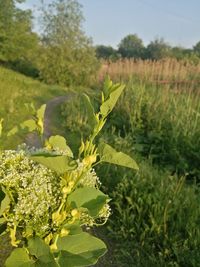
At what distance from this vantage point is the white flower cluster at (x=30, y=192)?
1556mm

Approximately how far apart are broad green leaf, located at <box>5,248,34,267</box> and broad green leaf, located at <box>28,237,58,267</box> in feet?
0.12

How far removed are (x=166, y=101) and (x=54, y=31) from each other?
74.8 feet

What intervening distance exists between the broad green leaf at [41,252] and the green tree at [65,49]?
2774 cm

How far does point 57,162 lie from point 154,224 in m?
3.21

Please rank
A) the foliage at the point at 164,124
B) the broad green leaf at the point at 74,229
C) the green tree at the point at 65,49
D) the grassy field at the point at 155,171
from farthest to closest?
the green tree at the point at 65,49
the foliage at the point at 164,124
the grassy field at the point at 155,171
the broad green leaf at the point at 74,229

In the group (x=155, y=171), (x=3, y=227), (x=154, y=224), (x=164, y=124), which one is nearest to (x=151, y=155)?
(x=164, y=124)

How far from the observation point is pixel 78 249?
165cm

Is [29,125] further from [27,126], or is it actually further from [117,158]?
[117,158]

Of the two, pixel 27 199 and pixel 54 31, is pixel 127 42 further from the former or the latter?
pixel 27 199

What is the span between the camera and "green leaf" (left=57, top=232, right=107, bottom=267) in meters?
1.60

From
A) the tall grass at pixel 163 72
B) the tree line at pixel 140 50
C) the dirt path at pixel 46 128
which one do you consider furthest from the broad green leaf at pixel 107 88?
the tree line at pixel 140 50

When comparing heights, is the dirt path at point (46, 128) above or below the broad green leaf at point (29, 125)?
below

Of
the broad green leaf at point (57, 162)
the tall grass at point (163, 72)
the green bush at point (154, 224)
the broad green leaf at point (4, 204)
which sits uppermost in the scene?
→ the broad green leaf at point (57, 162)

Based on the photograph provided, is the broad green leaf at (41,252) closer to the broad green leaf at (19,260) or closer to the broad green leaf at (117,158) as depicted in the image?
the broad green leaf at (19,260)
